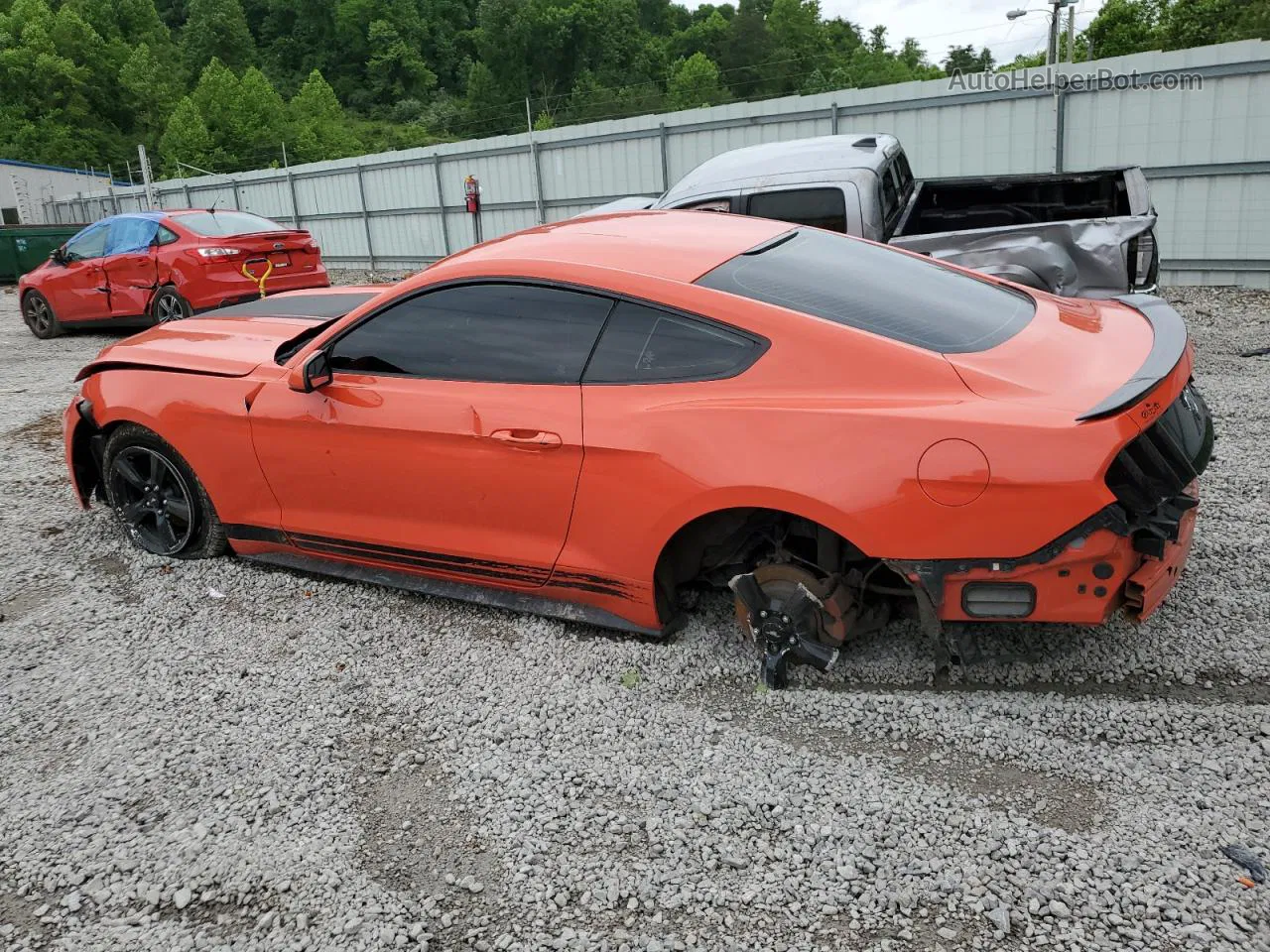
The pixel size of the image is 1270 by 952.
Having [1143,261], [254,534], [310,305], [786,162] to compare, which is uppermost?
[786,162]

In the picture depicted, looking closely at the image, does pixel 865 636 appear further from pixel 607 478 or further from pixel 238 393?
pixel 238 393

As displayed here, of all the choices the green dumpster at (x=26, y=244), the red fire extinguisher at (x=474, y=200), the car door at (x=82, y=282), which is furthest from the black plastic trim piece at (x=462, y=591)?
the green dumpster at (x=26, y=244)

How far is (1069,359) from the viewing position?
3021mm

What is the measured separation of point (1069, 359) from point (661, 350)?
1299 millimetres

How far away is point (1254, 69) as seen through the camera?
1154 cm

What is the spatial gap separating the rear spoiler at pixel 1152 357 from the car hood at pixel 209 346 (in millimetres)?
3302

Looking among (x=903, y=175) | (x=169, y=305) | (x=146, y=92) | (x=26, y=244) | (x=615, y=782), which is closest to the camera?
(x=615, y=782)

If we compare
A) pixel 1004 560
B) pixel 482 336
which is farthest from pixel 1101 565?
pixel 482 336

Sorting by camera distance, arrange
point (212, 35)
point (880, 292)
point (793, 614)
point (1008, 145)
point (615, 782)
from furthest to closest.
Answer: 1. point (212, 35)
2. point (1008, 145)
3. point (880, 292)
4. point (793, 614)
5. point (615, 782)

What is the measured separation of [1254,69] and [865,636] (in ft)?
38.5

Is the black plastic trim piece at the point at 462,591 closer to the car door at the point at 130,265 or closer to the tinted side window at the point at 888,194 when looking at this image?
the tinted side window at the point at 888,194

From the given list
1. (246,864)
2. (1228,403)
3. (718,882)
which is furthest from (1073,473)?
(1228,403)

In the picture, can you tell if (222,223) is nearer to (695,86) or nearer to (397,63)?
(695,86)

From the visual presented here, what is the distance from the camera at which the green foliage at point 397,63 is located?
69.2m
